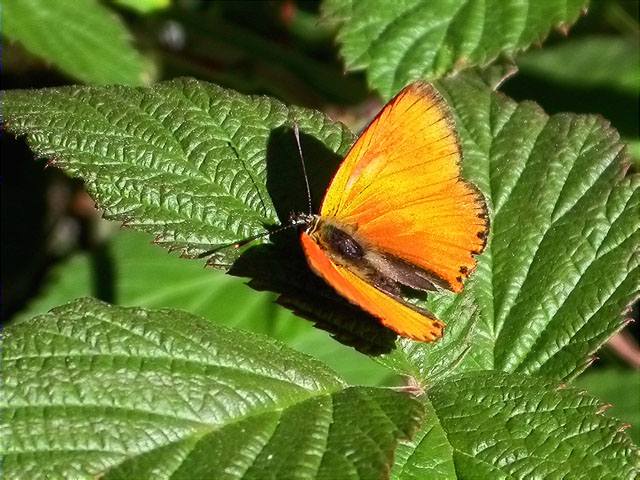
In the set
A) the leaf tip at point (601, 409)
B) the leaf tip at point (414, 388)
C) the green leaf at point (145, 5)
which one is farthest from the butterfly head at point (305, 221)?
the green leaf at point (145, 5)

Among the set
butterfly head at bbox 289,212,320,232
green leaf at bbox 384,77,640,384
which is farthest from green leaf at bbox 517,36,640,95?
butterfly head at bbox 289,212,320,232

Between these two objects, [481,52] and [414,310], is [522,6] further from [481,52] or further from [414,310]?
[414,310]

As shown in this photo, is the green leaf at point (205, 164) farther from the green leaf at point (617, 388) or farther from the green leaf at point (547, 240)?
the green leaf at point (617, 388)

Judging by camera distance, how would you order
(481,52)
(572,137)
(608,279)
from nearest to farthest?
(608,279) → (572,137) → (481,52)

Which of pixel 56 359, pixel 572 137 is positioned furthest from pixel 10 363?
pixel 572 137

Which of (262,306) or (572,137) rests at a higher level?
(572,137)

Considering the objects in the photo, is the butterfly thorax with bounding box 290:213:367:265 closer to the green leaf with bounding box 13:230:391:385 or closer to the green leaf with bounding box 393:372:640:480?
the green leaf with bounding box 393:372:640:480

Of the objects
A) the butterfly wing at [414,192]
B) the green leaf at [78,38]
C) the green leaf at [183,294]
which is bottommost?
the green leaf at [183,294]
